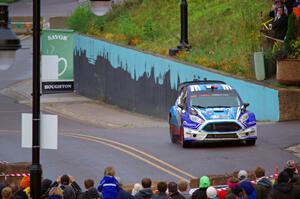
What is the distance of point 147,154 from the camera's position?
26891mm

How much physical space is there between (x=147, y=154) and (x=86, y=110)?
18.6m

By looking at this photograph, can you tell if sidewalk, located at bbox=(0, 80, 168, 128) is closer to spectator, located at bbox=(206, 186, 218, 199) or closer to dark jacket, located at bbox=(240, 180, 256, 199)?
dark jacket, located at bbox=(240, 180, 256, 199)

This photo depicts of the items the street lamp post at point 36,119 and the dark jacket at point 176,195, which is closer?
the dark jacket at point 176,195

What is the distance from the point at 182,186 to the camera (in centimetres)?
1512

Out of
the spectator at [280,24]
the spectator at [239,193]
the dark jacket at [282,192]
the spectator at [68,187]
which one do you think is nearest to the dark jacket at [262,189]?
the spectator at [239,193]

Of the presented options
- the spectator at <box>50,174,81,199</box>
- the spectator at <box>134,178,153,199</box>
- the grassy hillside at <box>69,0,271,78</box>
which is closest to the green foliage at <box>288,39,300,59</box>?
the grassy hillside at <box>69,0,271,78</box>

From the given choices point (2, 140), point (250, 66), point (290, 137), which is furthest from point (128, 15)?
point (290, 137)

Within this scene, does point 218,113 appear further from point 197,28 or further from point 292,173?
point 197,28

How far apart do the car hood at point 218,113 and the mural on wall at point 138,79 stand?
585 centimetres

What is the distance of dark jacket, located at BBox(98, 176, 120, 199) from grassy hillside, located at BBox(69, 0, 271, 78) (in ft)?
66.7

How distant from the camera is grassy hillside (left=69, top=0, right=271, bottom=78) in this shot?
3859cm

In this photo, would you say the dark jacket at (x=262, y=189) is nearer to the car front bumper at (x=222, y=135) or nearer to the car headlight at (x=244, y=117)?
the car front bumper at (x=222, y=135)

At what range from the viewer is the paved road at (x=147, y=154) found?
24.2 meters

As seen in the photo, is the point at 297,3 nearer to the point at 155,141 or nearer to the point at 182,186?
the point at 155,141
